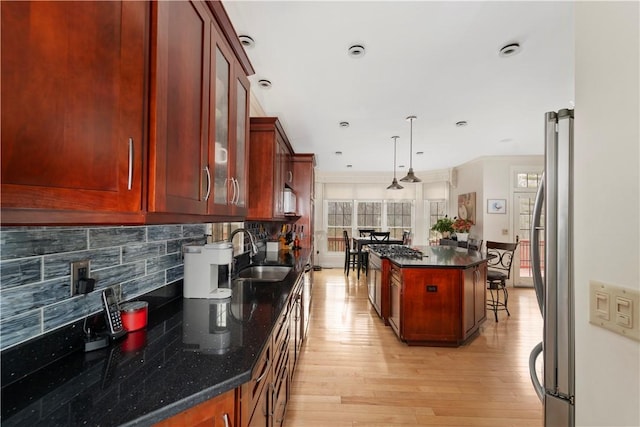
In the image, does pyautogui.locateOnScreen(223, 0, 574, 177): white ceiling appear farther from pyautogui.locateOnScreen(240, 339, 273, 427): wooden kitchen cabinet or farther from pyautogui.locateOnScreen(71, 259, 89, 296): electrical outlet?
pyautogui.locateOnScreen(240, 339, 273, 427): wooden kitchen cabinet

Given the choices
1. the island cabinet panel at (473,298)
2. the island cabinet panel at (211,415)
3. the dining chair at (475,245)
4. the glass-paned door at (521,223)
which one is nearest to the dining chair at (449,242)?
the dining chair at (475,245)

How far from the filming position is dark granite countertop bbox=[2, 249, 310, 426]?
2.16ft

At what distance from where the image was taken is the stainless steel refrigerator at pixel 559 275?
1.00 m

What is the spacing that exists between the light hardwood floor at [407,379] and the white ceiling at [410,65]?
2.66 m

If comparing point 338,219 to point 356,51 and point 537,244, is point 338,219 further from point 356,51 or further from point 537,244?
point 537,244

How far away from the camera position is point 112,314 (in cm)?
102

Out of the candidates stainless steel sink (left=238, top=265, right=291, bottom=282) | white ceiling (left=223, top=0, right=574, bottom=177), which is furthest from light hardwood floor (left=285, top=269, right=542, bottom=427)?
white ceiling (left=223, top=0, right=574, bottom=177)

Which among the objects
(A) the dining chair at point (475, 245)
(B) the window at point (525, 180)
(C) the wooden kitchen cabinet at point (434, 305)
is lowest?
(C) the wooden kitchen cabinet at point (434, 305)

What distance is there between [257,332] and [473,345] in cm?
278

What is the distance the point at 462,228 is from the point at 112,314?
6123mm

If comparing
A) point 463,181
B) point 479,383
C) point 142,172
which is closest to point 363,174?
point 463,181

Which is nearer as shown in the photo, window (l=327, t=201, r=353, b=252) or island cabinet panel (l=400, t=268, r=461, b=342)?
island cabinet panel (l=400, t=268, r=461, b=342)

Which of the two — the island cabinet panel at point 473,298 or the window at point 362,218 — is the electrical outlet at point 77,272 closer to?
the island cabinet panel at point 473,298

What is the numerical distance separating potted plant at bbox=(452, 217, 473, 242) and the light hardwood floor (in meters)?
2.30
